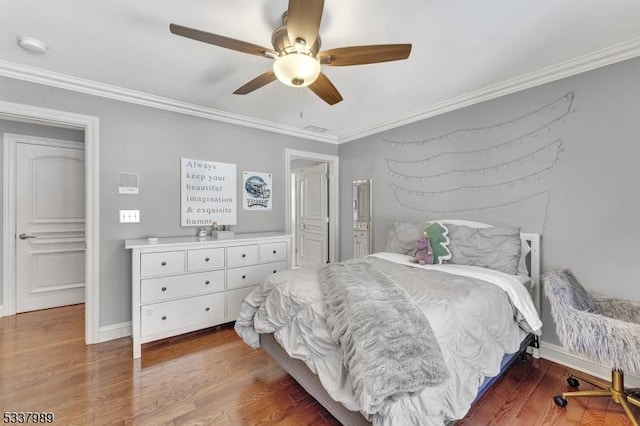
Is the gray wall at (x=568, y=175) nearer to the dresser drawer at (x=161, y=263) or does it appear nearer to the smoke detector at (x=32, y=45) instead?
the dresser drawer at (x=161, y=263)

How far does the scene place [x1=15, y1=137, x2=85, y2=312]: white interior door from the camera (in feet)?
10.3

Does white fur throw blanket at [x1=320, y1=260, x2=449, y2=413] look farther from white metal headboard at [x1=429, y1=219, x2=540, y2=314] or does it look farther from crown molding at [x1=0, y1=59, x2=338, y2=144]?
crown molding at [x1=0, y1=59, x2=338, y2=144]

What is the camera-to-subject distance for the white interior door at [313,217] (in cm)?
436

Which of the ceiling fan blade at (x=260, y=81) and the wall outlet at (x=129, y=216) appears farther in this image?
the wall outlet at (x=129, y=216)

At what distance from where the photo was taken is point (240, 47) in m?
1.50

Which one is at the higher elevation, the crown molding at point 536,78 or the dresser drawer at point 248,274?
the crown molding at point 536,78

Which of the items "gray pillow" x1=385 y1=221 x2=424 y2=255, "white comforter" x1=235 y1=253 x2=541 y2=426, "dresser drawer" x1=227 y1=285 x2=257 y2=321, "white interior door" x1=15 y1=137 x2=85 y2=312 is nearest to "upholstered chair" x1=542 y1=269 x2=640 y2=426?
"white comforter" x1=235 y1=253 x2=541 y2=426

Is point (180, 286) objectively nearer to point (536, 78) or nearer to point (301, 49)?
point (301, 49)

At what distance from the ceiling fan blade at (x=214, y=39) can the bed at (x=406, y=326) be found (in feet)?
4.68

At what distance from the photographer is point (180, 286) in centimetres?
254

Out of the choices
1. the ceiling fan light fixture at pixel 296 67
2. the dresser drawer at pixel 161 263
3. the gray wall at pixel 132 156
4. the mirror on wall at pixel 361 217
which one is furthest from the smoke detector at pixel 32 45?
the mirror on wall at pixel 361 217

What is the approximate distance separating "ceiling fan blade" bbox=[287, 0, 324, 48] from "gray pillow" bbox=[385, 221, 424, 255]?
2058 millimetres

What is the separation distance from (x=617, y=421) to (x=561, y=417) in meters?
0.29

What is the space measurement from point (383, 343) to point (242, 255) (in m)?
2.02
